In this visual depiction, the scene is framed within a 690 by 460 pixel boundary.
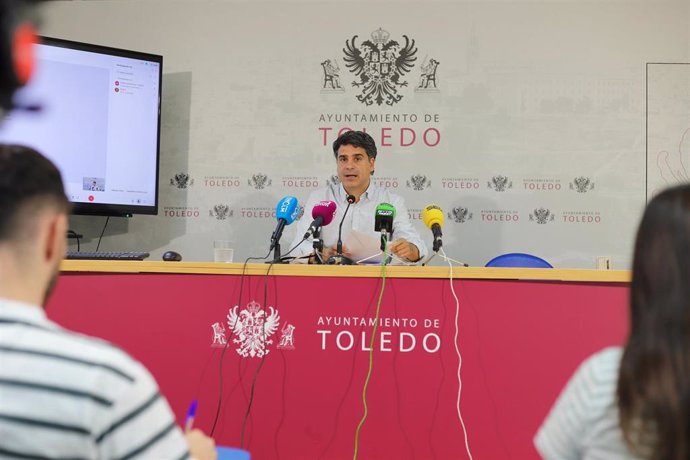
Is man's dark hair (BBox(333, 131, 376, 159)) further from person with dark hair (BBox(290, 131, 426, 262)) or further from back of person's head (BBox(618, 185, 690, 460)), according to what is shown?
back of person's head (BBox(618, 185, 690, 460))

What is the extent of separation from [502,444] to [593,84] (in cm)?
261

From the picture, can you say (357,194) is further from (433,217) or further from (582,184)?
(582,184)

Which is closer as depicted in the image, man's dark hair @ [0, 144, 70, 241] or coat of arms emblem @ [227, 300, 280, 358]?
man's dark hair @ [0, 144, 70, 241]

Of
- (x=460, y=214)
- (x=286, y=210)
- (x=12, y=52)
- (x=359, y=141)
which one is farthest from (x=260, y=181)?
(x=12, y=52)

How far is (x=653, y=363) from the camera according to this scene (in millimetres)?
807

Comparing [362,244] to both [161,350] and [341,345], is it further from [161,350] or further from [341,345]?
[161,350]

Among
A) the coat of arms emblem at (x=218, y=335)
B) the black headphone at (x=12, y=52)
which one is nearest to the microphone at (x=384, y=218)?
the coat of arms emblem at (x=218, y=335)

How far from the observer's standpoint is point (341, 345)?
221 cm

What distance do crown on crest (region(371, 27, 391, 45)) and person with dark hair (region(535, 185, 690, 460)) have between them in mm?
3356

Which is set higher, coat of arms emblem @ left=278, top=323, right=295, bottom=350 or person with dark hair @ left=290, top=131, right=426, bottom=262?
person with dark hair @ left=290, top=131, right=426, bottom=262

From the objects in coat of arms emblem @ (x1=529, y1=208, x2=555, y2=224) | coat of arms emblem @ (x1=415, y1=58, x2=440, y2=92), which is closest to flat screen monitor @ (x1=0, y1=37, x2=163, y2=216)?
coat of arms emblem @ (x1=415, y1=58, x2=440, y2=92)

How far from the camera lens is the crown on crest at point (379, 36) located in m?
4.02

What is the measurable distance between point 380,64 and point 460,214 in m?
1.06

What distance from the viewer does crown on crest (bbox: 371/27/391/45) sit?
4.02 m
